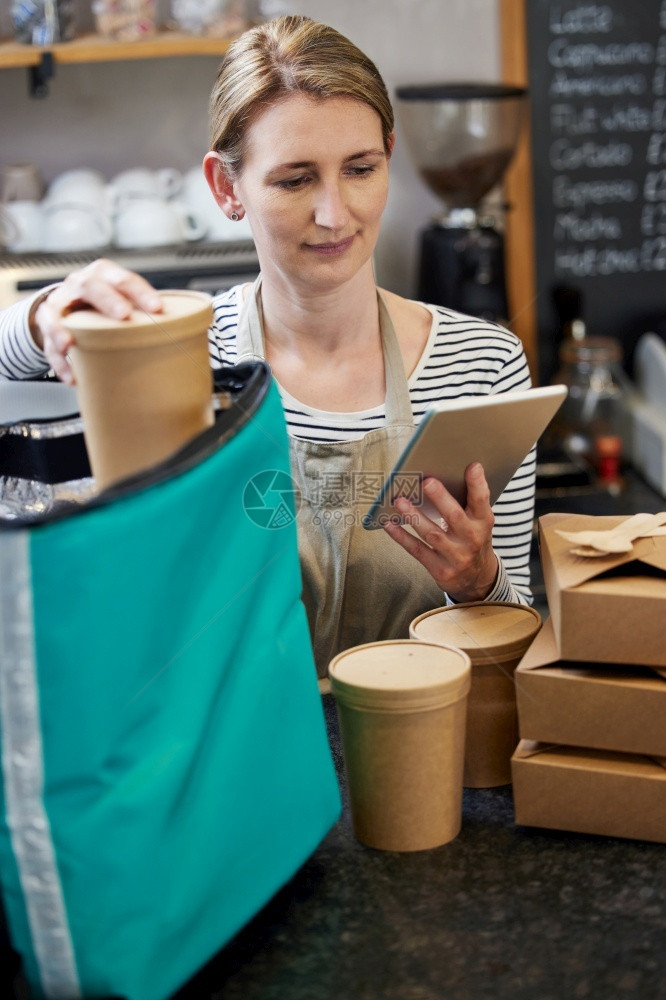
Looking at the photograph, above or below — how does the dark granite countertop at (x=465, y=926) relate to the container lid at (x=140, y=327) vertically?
below

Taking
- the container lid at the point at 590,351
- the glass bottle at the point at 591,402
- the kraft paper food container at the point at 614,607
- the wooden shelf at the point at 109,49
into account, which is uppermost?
the wooden shelf at the point at 109,49

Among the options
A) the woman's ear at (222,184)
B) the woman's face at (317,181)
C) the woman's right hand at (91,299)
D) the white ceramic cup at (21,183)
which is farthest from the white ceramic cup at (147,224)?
the woman's right hand at (91,299)

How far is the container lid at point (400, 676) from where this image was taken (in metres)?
0.87

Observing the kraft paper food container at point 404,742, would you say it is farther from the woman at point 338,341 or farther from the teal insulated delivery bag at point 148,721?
the woman at point 338,341

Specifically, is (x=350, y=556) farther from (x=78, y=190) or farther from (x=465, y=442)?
(x=78, y=190)

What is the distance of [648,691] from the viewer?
876mm

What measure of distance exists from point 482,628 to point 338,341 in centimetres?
61

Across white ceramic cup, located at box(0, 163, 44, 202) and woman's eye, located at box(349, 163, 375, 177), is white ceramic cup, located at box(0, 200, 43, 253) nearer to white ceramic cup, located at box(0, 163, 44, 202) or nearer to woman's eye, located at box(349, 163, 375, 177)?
white ceramic cup, located at box(0, 163, 44, 202)

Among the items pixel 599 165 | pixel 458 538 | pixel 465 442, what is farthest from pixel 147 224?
pixel 465 442

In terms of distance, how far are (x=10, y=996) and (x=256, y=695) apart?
24 centimetres

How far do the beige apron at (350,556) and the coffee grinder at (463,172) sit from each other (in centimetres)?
152

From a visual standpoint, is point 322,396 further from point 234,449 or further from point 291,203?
point 234,449

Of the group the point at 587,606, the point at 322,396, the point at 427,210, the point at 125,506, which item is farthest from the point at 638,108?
the point at 125,506

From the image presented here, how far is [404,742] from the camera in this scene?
0.89m
